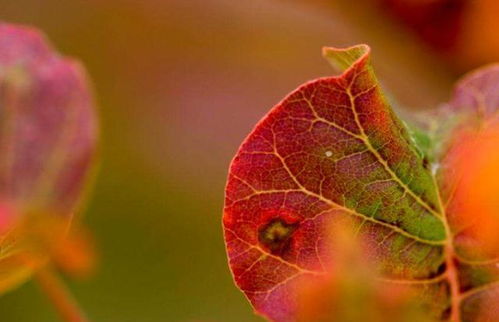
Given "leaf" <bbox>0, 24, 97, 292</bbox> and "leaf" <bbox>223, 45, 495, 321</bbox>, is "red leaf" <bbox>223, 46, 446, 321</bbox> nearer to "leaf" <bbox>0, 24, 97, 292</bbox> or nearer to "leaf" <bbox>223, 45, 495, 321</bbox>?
"leaf" <bbox>223, 45, 495, 321</bbox>

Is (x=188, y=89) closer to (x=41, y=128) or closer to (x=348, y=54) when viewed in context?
(x=41, y=128)

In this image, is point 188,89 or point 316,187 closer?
point 316,187

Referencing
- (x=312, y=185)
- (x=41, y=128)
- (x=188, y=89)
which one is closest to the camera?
(x=312, y=185)

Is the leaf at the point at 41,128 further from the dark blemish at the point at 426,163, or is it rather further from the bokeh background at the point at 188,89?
the bokeh background at the point at 188,89

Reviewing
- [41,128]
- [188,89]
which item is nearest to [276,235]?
[41,128]

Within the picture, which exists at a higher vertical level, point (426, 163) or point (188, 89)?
point (426, 163)

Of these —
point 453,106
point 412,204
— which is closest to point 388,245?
point 412,204

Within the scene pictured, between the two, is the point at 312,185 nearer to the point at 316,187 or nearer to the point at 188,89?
the point at 316,187

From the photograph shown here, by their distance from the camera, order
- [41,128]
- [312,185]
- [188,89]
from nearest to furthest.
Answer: [312,185] → [41,128] → [188,89]
